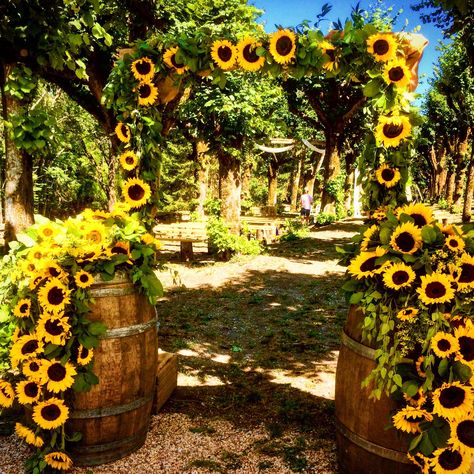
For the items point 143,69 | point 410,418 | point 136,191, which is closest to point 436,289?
point 410,418

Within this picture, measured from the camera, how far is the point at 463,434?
2.26 m

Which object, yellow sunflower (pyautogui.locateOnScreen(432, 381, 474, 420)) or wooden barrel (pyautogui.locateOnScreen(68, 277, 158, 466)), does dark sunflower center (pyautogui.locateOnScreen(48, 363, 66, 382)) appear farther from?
yellow sunflower (pyautogui.locateOnScreen(432, 381, 474, 420))

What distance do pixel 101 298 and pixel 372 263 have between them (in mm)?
1833

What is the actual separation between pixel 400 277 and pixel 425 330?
326 mm

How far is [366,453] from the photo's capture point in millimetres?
2662

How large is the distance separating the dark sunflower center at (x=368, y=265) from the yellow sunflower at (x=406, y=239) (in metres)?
0.16

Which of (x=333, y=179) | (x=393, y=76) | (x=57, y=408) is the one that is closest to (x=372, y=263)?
(x=393, y=76)

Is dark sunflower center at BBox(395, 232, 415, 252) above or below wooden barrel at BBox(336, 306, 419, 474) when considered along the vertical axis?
above

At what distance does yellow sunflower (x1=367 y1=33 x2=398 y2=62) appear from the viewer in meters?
3.10

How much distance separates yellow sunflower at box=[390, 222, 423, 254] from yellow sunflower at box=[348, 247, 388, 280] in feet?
0.32

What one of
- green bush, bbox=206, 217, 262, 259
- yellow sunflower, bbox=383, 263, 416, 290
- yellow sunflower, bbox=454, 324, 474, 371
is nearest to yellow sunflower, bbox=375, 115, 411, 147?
yellow sunflower, bbox=383, 263, 416, 290

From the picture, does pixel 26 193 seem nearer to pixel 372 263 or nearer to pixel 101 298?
pixel 101 298

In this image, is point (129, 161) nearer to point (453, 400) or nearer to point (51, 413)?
point (51, 413)

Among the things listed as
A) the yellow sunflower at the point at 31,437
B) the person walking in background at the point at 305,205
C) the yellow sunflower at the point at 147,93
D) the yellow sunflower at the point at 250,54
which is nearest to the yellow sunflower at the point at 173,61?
the yellow sunflower at the point at 147,93
